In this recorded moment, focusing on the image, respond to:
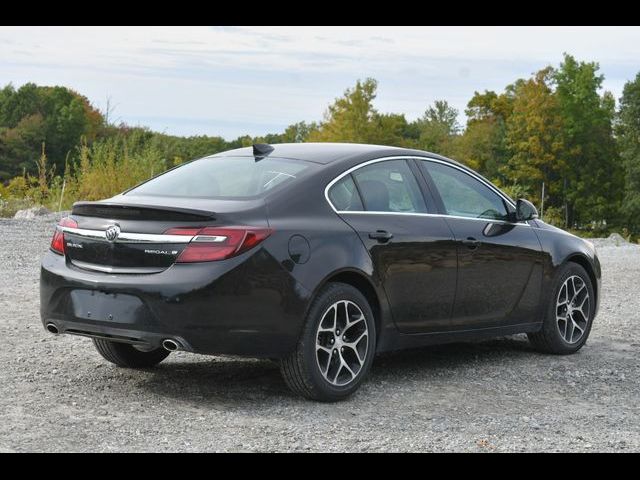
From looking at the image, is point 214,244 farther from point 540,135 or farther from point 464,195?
point 540,135

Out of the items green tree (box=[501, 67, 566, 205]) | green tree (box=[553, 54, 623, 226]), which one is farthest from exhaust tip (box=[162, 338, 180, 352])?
green tree (box=[553, 54, 623, 226])

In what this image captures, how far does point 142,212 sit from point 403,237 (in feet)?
6.03

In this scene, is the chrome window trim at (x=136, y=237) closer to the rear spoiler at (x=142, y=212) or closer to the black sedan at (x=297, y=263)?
the black sedan at (x=297, y=263)

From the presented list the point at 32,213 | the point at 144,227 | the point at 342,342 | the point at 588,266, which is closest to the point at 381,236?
the point at 342,342

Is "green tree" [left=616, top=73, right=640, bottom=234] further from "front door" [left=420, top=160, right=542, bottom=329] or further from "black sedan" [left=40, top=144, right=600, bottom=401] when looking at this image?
"black sedan" [left=40, top=144, right=600, bottom=401]

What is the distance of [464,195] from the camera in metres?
8.03

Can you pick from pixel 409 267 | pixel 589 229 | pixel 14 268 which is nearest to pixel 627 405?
pixel 409 267

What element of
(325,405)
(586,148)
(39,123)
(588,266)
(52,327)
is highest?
(586,148)

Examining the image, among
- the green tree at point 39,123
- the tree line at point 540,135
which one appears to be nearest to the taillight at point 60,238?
the green tree at point 39,123

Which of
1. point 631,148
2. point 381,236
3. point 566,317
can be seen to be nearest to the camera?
point 381,236

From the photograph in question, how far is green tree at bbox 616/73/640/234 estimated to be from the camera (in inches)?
2800

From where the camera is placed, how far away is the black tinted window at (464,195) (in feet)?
25.6

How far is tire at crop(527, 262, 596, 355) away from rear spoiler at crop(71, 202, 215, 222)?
3663 millimetres

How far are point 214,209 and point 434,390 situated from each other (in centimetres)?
214
